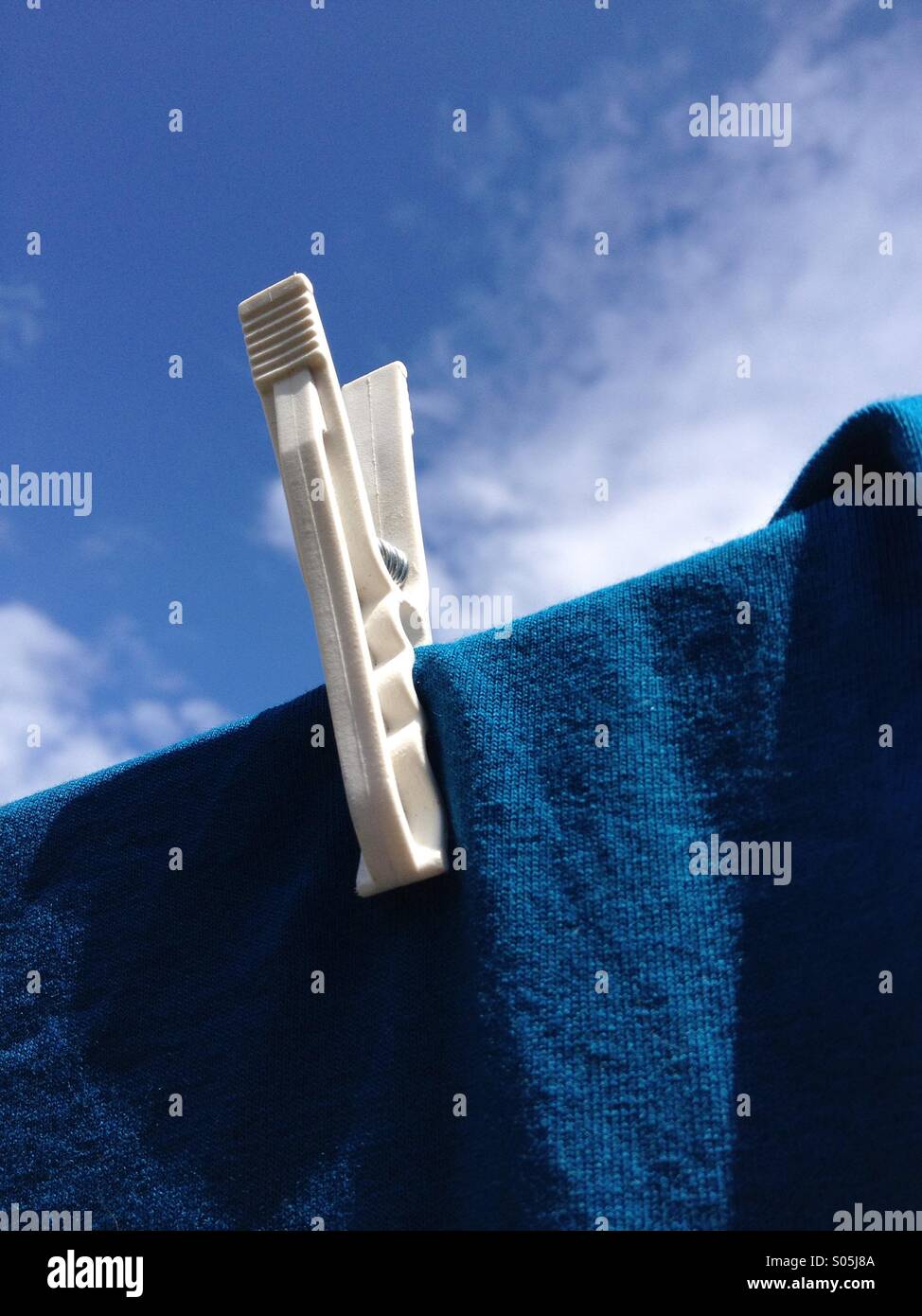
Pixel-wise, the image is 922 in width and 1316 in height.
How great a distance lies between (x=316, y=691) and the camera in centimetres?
71

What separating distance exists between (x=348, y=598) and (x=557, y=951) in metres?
0.21

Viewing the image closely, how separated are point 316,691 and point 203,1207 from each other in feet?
0.99

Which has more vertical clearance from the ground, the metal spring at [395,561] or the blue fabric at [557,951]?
the metal spring at [395,561]

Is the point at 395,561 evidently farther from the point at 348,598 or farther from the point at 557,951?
the point at 557,951

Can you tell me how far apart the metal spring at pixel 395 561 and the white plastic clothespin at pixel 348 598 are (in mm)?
47

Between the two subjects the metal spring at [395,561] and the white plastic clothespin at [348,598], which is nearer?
the white plastic clothespin at [348,598]

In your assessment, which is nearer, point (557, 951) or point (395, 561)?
point (557, 951)

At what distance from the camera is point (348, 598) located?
591 millimetres

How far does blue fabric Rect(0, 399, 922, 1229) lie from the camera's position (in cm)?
50

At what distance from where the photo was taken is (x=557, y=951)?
0.55 metres

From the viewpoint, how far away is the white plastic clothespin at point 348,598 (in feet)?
1.91

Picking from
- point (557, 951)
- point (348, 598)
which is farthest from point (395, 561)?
point (557, 951)

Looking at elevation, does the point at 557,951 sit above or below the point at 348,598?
below
